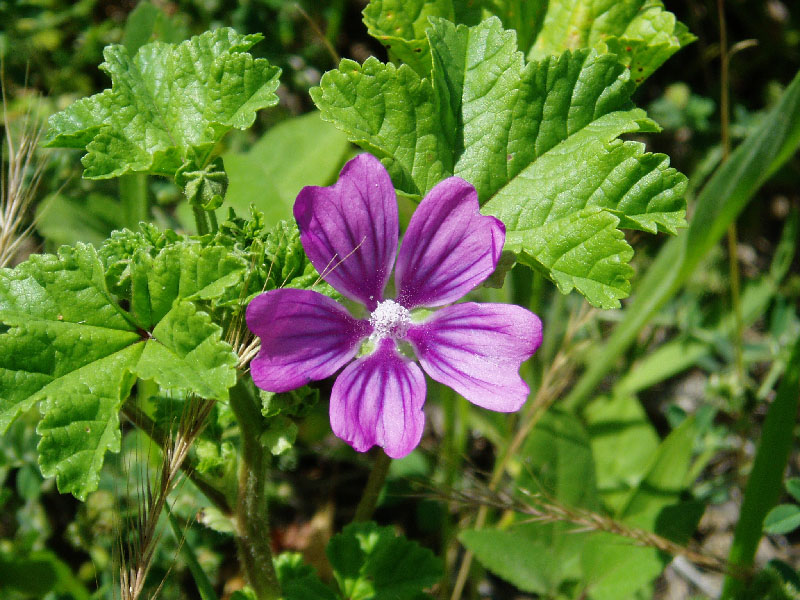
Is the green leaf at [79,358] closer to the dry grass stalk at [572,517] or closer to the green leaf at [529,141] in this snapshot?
the green leaf at [529,141]

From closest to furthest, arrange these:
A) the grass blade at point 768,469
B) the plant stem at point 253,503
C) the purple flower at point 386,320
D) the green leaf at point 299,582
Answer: the purple flower at point 386,320 < the plant stem at point 253,503 < the green leaf at point 299,582 < the grass blade at point 768,469

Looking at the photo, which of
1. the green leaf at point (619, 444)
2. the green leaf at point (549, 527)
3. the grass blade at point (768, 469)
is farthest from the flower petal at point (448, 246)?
the green leaf at point (619, 444)

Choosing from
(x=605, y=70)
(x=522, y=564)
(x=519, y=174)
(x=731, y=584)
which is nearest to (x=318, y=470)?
(x=522, y=564)

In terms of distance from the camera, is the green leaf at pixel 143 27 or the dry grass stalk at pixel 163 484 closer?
the dry grass stalk at pixel 163 484

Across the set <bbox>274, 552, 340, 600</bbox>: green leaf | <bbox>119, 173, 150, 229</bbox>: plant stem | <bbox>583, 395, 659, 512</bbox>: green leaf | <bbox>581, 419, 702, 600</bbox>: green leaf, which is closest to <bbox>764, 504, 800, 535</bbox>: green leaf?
<bbox>581, 419, 702, 600</bbox>: green leaf

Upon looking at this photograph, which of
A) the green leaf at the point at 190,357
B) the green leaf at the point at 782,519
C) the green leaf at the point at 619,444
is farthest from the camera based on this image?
the green leaf at the point at 619,444

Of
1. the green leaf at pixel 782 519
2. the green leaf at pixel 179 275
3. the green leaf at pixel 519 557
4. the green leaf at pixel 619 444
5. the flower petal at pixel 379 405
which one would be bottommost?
the green leaf at pixel 619 444
